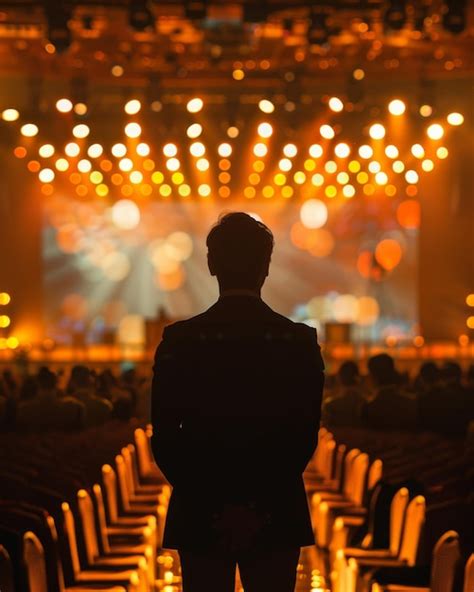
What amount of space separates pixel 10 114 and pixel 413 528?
46.1 ft

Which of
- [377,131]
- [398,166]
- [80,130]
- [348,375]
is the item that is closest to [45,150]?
[80,130]

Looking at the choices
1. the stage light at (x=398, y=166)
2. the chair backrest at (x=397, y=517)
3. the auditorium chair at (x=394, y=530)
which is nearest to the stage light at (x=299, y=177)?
the stage light at (x=398, y=166)

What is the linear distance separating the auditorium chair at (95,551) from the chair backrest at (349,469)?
2.54 meters

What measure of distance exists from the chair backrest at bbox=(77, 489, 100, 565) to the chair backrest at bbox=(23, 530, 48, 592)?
1.14 metres

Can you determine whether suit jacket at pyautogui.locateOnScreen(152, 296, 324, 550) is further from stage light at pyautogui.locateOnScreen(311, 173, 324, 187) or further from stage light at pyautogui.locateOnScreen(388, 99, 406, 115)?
stage light at pyautogui.locateOnScreen(311, 173, 324, 187)

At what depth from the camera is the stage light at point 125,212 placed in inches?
1133

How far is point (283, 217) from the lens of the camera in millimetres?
30531

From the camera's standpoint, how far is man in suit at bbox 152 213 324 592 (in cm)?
316

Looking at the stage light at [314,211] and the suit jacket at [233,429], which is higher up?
the stage light at [314,211]

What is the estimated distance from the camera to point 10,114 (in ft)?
61.2

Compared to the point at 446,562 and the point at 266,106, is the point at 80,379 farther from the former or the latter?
the point at 446,562

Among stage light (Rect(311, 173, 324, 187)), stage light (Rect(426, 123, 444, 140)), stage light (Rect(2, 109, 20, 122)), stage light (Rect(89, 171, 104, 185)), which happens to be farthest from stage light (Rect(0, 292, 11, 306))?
stage light (Rect(426, 123, 444, 140))

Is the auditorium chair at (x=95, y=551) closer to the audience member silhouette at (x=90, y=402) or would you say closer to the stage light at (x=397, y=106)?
the audience member silhouette at (x=90, y=402)

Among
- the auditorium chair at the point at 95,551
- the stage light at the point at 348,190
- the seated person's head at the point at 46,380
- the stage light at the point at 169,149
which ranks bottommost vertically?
the auditorium chair at the point at 95,551
